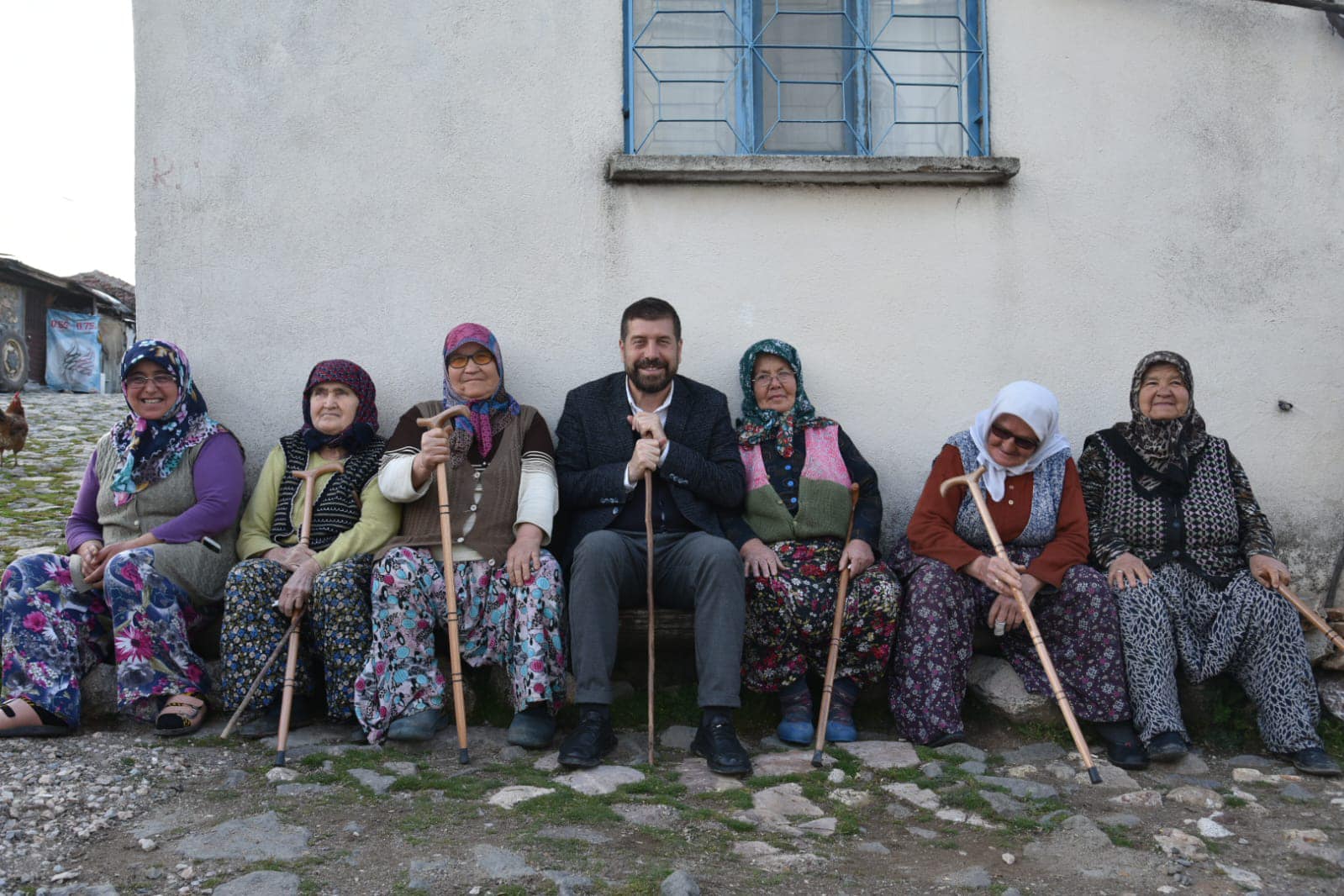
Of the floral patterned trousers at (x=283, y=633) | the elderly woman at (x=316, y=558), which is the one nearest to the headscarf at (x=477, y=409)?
the elderly woman at (x=316, y=558)

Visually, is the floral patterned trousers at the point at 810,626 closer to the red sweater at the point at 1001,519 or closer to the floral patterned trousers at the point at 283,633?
the red sweater at the point at 1001,519

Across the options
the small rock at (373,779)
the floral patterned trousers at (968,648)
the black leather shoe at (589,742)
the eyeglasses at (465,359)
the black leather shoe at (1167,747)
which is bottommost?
the black leather shoe at (1167,747)

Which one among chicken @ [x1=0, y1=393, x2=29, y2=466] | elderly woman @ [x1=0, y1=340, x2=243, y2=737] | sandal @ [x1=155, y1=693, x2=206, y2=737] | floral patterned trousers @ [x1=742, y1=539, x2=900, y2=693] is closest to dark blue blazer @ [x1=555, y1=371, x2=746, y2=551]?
floral patterned trousers @ [x1=742, y1=539, x2=900, y2=693]

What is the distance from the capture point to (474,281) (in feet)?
14.7

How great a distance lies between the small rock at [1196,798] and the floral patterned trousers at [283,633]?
8.64 ft

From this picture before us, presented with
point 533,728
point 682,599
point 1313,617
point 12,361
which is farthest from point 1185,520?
point 12,361

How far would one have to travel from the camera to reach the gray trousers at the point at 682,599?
3.50 m

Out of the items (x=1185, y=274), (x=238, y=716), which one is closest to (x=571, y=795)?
(x=238, y=716)

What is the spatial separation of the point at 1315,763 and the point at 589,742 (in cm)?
235

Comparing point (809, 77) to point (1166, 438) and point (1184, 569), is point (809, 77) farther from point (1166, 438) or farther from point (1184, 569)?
point (1184, 569)

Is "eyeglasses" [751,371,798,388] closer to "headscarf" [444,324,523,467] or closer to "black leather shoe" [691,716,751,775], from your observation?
"headscarf" [444,324,523,467]

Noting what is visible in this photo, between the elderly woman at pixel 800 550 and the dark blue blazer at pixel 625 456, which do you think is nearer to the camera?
the elderly woman at pixel 800 550

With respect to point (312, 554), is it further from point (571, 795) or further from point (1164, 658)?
point (1164, 658)

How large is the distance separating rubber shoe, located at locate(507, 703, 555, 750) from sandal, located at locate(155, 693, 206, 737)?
42.4 inches
